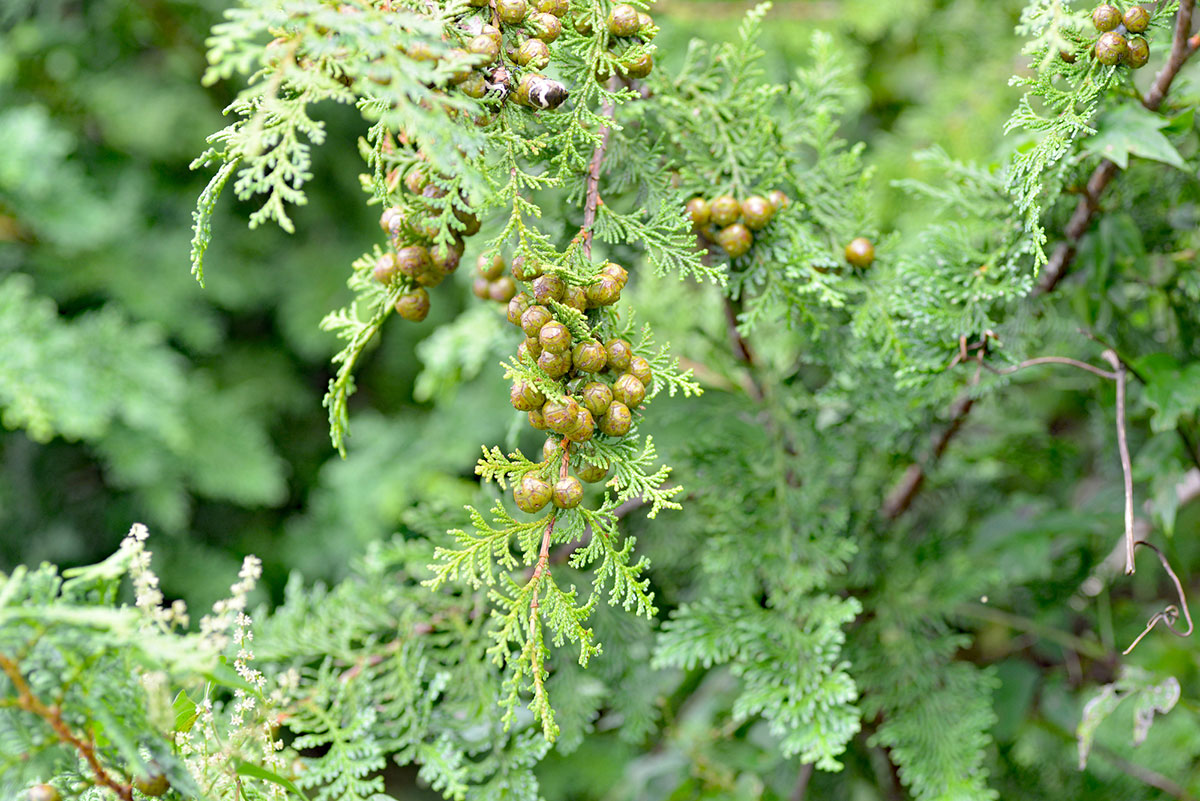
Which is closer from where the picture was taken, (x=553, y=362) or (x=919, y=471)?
(x=553, y=362)

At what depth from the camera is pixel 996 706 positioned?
90 cm

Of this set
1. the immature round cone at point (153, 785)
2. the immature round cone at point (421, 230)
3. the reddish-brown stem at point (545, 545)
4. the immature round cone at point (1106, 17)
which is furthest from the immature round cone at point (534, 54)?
the immature round cone at point (153, 785)

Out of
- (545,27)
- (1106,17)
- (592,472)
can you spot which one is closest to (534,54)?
(545,27)

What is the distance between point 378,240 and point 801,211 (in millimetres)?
1031

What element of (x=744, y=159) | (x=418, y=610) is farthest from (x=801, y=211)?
(x=418, y=610)

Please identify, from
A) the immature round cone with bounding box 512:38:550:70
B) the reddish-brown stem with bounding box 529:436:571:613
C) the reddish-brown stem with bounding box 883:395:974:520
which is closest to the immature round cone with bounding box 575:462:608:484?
the reddish-brown stem with bounding box 529:436:571:613

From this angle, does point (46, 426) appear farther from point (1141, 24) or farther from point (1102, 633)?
point (1102, 633)

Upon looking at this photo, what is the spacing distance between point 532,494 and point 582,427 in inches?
1.9

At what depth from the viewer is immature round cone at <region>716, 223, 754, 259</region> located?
2.00ft

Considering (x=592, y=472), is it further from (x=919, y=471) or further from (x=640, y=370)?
(x=919, y=471)

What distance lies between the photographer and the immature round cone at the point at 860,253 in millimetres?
669

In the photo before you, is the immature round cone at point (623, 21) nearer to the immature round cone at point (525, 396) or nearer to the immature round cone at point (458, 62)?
the immature round cone at point (458, 62)

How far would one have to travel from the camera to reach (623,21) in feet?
1.80

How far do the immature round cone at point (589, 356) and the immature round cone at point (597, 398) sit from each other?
0.04ft
